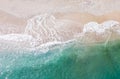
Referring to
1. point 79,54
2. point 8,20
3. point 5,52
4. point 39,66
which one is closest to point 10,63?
point 5,52

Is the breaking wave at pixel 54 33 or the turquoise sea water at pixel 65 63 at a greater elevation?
the breaking wave at pixel 54 33

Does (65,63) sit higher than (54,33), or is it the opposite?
(54,33)

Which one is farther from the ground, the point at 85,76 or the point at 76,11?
the point at 76,11

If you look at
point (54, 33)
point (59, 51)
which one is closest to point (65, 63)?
point (59, 51)

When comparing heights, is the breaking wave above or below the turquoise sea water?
above

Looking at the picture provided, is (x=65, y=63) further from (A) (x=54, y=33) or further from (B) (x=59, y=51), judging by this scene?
(A) (x=54, y=33)

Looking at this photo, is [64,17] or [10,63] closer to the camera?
[10,63]

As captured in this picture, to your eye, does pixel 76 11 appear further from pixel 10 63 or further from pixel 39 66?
pixel 10 63

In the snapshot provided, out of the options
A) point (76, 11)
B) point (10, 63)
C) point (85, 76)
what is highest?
point (76, 11)
